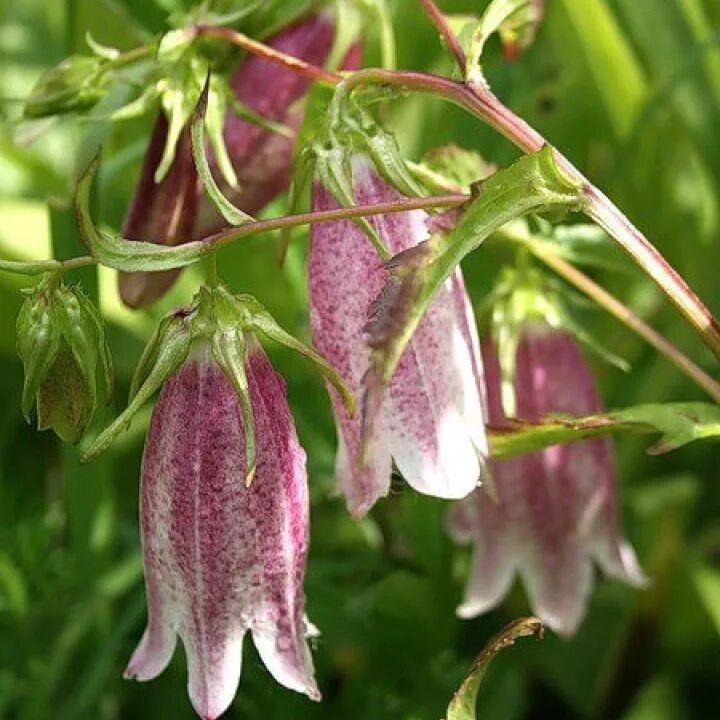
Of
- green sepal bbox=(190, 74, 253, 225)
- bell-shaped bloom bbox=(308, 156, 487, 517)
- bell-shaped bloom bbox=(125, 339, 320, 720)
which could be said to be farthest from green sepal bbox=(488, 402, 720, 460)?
green sepal bbox=(190, 74, 253, 225)

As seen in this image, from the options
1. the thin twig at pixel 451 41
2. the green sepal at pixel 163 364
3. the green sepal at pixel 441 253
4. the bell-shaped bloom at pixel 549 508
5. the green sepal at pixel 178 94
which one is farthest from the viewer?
the bell-shaped bloom at pixel 549 508

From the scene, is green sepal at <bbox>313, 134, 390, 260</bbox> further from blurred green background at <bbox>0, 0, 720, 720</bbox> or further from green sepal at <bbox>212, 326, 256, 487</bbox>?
blurred green background at <bbox>0, 0, 720, 720</bbox>

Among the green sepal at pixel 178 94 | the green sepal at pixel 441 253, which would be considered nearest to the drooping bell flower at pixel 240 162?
the green sepal at pixel 178 94

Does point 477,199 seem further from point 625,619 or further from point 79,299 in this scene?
point 625,619

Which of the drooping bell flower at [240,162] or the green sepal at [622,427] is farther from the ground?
the drooping bell flower at [240,162]

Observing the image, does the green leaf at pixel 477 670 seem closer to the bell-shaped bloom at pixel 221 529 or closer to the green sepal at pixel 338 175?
the bell-shaped bloom at pixel 221 529

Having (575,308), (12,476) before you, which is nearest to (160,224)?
(12,476)
